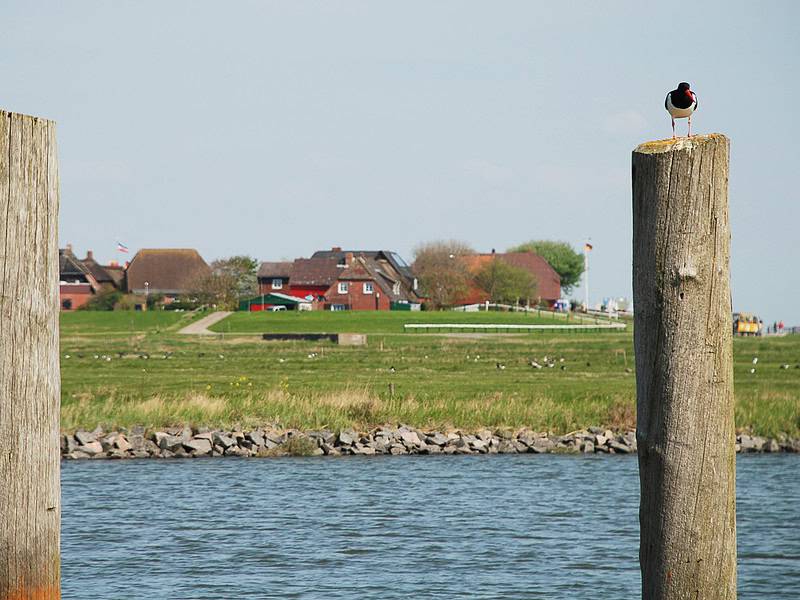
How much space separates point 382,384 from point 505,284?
87.1 metres

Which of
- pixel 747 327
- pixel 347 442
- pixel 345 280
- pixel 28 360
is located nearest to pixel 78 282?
pixel 345 280

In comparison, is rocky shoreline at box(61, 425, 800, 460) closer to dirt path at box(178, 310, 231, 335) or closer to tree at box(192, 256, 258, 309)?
dirt path at box(178, 310, 231, 335)

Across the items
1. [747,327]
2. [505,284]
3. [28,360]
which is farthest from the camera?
[505,284]

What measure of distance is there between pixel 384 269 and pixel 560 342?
231 ft

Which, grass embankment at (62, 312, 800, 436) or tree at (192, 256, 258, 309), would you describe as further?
tree at (192, 256, 258, 309)

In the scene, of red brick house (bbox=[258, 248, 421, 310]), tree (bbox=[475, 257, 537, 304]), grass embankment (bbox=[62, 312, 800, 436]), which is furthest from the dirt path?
tree (bbox=[475, 257, 537, 304])

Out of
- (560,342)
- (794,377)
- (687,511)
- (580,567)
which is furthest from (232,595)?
(560,342)

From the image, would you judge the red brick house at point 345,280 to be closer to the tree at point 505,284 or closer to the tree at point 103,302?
the tree at point 505,284

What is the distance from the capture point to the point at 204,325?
3317 inches

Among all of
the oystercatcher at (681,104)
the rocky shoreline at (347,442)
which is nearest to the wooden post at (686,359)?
the oystercatcher at (681,104)

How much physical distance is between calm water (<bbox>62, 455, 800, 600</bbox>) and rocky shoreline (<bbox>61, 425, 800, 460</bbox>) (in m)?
0.71

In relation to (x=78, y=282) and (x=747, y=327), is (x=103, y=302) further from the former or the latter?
(x=747, y=327)

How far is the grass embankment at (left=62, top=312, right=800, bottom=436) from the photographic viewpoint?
29.6 metres

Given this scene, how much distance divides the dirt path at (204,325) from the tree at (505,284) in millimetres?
35124
